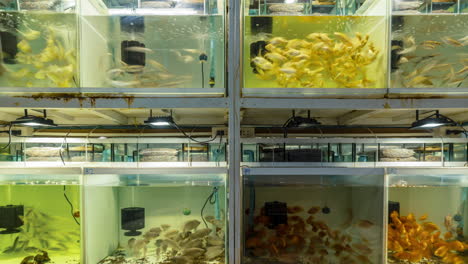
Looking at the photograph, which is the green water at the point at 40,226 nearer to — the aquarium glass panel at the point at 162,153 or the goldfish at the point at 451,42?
the aquarium glass panel at the point at 162,153

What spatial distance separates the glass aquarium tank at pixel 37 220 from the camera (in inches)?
57.4

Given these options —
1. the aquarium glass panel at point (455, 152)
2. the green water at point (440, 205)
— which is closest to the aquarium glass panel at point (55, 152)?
the green water at point (440, 205)

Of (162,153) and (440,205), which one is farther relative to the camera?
(162,153)

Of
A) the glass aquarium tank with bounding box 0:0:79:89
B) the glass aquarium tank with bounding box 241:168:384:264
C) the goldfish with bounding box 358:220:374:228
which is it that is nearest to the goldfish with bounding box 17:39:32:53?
the glass aquarium tank with bounding box 0:0:79:89

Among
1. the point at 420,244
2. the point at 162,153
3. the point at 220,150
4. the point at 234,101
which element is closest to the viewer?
the point at 234,101

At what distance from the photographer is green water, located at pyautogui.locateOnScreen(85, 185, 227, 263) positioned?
1.42m

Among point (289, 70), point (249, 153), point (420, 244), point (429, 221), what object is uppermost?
point (289, 70)

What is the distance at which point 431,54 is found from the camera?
133 centimetres

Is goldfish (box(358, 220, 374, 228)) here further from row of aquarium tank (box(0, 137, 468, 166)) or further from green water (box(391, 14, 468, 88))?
green water (box(391, 14, 468, 88))

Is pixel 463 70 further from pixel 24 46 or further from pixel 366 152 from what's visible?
pixel 24 46

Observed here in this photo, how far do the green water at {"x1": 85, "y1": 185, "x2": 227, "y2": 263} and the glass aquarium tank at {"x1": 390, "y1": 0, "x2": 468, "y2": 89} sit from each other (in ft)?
4.14

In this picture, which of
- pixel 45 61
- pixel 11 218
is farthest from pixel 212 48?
pixel 11 218

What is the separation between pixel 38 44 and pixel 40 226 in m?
1.07

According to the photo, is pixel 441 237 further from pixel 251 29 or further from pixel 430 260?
pixel 251 29
